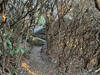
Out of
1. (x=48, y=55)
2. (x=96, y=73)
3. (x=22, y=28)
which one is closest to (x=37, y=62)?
(x=48, y=55)

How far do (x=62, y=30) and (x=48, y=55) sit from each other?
6.09 feet

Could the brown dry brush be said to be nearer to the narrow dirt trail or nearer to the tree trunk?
the narrow dirt trail

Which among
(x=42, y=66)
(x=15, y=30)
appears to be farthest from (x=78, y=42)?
(x=15, y=30)

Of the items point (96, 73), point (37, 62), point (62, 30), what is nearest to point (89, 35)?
point (62, 30)

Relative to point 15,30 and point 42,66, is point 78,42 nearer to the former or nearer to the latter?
point 42,66

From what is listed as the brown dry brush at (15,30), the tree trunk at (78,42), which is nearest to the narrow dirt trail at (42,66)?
the tree trunk at (78,42)

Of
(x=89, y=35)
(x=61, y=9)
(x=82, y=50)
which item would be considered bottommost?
(x=82, y=50)

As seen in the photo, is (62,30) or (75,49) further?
(62,30)

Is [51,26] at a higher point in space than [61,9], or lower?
lower

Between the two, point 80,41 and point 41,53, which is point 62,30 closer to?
point 80,41

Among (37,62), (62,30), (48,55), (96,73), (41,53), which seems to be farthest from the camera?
(41,53)

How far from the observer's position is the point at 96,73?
209cm

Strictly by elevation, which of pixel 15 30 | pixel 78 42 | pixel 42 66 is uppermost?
pixel 15 30

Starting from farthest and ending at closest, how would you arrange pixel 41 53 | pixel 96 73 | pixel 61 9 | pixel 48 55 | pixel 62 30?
pixel 41 53
pixel 48 55
pixel 62 30
pixel 61 9
pixel 96 73
